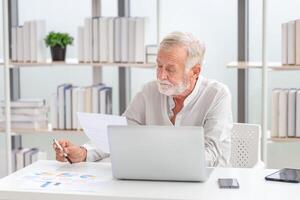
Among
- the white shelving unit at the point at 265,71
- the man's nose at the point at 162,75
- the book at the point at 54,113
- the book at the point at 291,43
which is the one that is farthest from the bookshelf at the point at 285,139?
the book at the point at 54,113

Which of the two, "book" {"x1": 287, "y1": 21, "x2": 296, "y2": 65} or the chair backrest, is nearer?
the chair backrest

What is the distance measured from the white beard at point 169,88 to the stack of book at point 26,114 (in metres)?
1.69

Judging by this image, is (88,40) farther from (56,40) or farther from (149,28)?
(149,28)

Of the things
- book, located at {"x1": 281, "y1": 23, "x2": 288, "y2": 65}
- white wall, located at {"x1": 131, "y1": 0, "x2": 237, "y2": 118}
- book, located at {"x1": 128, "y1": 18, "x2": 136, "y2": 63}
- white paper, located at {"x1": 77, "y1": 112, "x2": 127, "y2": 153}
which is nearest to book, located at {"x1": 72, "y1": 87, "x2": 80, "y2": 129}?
book, located at {"x1": 128, "y1": 18, "x2": 136, "y2": 63}

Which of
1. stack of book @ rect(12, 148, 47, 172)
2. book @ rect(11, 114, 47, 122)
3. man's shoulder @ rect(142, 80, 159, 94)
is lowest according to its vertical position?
stack of book @ rect(12, 148, 47, 172)

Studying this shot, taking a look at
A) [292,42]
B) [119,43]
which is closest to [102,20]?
[119,43]

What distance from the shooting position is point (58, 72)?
5.00m

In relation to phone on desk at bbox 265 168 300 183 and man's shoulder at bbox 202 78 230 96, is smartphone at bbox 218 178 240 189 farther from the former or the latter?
man's shoulder at bbox 202 78 230 96

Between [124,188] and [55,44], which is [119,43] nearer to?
[55,44]

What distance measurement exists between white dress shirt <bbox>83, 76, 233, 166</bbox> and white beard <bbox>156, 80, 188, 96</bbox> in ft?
0.35

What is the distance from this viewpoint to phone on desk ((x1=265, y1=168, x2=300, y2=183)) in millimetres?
2354

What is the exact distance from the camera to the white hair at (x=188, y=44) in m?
2.89

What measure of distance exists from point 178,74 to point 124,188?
2.64 ft

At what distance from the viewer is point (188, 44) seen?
9.56 ft
